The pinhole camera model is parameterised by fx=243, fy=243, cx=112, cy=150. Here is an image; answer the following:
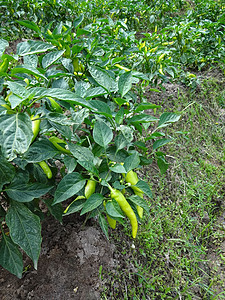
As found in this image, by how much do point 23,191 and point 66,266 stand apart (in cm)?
51

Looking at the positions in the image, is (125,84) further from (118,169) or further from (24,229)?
(24,229)

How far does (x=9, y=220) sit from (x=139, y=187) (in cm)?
49

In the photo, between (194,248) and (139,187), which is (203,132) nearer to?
(194,248)

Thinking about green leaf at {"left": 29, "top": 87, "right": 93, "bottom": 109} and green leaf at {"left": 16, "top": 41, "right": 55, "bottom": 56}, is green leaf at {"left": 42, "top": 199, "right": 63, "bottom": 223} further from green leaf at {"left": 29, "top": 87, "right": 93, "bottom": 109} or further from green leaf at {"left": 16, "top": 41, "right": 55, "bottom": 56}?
green leaf at {"left": 16, "top": 41, "right": 55, "bottom": 56}

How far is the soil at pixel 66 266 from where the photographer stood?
1074 millimetres

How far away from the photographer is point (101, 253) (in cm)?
128

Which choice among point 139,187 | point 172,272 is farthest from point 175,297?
point 139,187

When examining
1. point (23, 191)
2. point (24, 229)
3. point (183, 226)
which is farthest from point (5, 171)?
point (183, 226)

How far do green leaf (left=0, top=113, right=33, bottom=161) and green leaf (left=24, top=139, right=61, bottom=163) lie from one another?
15 cm

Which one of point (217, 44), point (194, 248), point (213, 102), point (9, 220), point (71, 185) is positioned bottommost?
point (194, 248)

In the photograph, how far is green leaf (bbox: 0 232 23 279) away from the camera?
35.3 inches

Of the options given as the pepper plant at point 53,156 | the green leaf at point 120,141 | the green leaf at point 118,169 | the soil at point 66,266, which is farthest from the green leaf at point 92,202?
the soil at point 66,266

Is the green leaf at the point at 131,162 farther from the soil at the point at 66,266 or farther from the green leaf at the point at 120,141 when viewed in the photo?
the soil at the point at 66,266

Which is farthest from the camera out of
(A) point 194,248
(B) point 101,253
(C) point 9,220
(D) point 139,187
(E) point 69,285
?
(A) point 194,248
